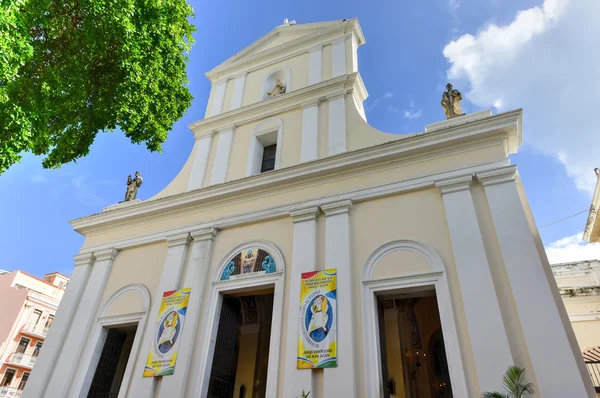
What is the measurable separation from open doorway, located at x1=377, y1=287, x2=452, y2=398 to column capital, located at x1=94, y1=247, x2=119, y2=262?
7862 mm

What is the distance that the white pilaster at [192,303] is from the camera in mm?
8234

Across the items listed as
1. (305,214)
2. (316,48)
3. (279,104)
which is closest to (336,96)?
(279,104)

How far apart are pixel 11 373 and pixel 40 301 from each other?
4.52 metres

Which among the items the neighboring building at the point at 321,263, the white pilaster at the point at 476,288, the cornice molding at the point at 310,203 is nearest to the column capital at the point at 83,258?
the neighboring building at the point at 321,263

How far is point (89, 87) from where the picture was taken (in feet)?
29.8

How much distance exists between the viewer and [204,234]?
33.9ft

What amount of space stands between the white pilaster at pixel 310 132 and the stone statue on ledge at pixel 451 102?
3432mm

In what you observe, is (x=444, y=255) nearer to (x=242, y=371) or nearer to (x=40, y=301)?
(x=242, y=371)

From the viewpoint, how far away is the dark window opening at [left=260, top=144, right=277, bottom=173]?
39.0ft

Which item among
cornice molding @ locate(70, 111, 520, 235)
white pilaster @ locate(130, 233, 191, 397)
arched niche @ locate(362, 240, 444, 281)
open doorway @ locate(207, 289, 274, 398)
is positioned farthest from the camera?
open doorway @ locate(207, 289, 274, 398)

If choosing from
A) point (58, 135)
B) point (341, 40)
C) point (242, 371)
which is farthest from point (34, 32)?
point (242, 371)

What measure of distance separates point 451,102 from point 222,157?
22.1 feet

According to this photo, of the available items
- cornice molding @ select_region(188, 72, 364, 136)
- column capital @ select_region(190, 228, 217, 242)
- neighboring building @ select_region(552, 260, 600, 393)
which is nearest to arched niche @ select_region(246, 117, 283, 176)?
cornice molding @ select_region(188, 72, 364, 136)

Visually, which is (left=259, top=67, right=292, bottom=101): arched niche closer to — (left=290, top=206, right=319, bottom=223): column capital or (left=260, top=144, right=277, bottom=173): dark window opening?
(left=260, top=144, right=277, bottom=173): dark window opening
